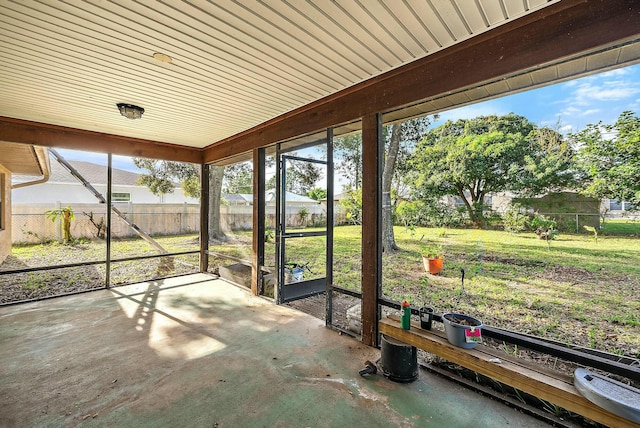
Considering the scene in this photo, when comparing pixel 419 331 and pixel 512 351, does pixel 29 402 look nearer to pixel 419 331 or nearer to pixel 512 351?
pixel 419 331

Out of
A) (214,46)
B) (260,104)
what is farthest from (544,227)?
(260,104)

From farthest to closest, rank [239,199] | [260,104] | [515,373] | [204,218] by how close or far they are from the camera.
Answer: [204,218] → [239,199] → [260,104] → [515,373]

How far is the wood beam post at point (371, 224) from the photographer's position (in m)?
2.82

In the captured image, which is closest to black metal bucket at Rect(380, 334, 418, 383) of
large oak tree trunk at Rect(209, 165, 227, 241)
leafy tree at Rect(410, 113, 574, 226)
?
leafy tree at Rect(410, 113, 574, 226)

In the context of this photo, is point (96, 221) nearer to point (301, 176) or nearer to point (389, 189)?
point (301, 176)

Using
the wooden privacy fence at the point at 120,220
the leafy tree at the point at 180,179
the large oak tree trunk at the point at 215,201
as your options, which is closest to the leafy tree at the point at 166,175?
the leafy tree at the point at 180,179

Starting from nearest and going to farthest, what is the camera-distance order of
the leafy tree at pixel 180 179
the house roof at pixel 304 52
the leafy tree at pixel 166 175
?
the house roof at pixel 304 52 → the leafy tree at pixel 180 179 → the leafy tree at pixel 166 175

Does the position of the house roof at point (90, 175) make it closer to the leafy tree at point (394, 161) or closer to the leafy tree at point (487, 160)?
the leafy tree at point (394, 161)

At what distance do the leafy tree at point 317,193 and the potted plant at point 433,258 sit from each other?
1.62m

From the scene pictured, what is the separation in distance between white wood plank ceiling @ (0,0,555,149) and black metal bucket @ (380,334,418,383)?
2490 mm

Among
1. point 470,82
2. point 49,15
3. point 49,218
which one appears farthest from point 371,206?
point 49,218

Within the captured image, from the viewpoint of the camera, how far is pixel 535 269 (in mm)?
2195

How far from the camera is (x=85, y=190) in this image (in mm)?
10594

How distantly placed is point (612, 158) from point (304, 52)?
2.35 metres
